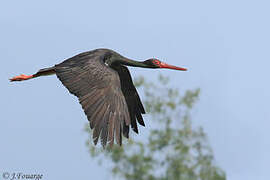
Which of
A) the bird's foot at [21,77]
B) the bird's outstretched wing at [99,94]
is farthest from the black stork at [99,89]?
the bird's foot at [21,77]

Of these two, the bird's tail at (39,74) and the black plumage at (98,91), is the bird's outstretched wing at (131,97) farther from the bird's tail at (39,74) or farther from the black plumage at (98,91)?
the bird's tail at (39,74)

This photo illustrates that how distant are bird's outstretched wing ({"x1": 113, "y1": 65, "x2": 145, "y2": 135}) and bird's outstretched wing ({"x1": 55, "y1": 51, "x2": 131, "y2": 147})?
1.24m

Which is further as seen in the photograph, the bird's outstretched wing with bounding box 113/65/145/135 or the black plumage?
the bird's outstretched wing with bounding box 113/65/145/135

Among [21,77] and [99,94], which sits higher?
[99,94]

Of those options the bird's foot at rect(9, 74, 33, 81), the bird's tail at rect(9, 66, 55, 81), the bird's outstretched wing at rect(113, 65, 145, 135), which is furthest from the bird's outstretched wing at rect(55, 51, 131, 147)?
Answer: the bird's foot at rect(9, 74, 33, 81)

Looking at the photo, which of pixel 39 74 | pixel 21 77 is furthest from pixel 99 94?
pixel 21 77

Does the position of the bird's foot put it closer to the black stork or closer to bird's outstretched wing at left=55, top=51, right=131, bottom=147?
the black stork

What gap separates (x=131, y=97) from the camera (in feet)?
41.9

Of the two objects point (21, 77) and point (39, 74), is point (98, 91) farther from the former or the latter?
point (21, 77)

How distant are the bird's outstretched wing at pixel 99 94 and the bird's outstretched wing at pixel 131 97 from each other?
1.24 metres

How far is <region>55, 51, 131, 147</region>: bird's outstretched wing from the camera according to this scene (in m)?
10.3

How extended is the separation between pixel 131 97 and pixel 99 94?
218cm

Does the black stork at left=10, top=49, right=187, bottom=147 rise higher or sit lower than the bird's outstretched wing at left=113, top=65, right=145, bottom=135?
higher

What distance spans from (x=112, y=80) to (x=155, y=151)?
48.1 feet
